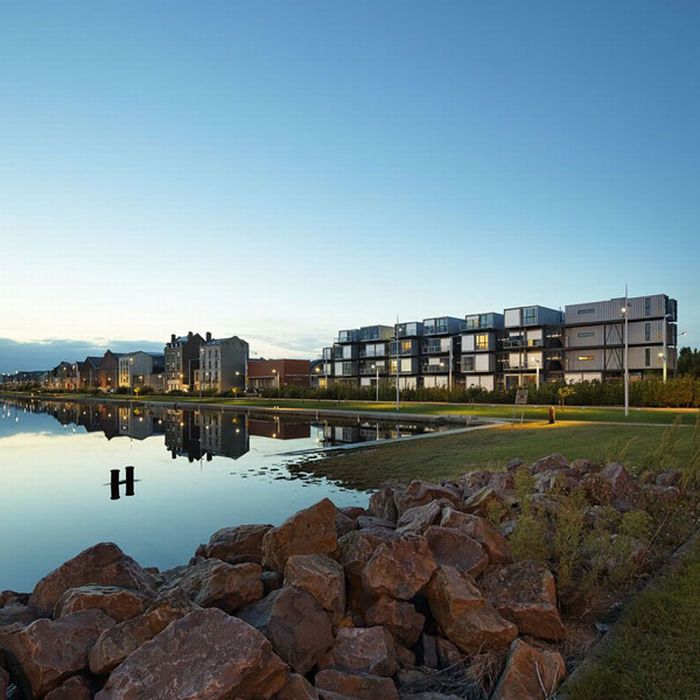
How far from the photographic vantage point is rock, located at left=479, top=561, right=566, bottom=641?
498 cm

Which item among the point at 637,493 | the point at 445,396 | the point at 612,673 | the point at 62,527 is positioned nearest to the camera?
the point at 612,673

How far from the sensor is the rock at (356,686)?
414 cm

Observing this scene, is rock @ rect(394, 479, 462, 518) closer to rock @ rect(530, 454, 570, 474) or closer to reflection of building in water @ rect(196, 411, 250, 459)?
rock @ rect(530, 454, 570, 474)

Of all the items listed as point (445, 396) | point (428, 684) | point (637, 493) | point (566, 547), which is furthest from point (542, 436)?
point (445, 396)

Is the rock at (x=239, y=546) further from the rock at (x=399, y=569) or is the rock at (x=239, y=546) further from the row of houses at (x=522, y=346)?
the row of houses at (x=522, y=346)

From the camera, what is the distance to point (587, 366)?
2229 inches

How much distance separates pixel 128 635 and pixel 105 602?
2.37 ft

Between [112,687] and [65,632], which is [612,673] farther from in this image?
[65,632]

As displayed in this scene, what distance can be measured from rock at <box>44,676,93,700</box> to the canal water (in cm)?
482

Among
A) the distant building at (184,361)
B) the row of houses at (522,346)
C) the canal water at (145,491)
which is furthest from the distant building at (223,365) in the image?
the canal water at (145,491)

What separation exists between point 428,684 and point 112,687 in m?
2.53

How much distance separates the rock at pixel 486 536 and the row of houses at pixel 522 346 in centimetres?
4149

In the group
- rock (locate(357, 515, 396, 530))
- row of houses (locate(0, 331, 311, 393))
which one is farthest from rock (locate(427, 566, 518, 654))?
row of houses (locate(0, 331, 311, 393))

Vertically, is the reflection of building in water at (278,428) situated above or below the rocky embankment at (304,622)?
below
